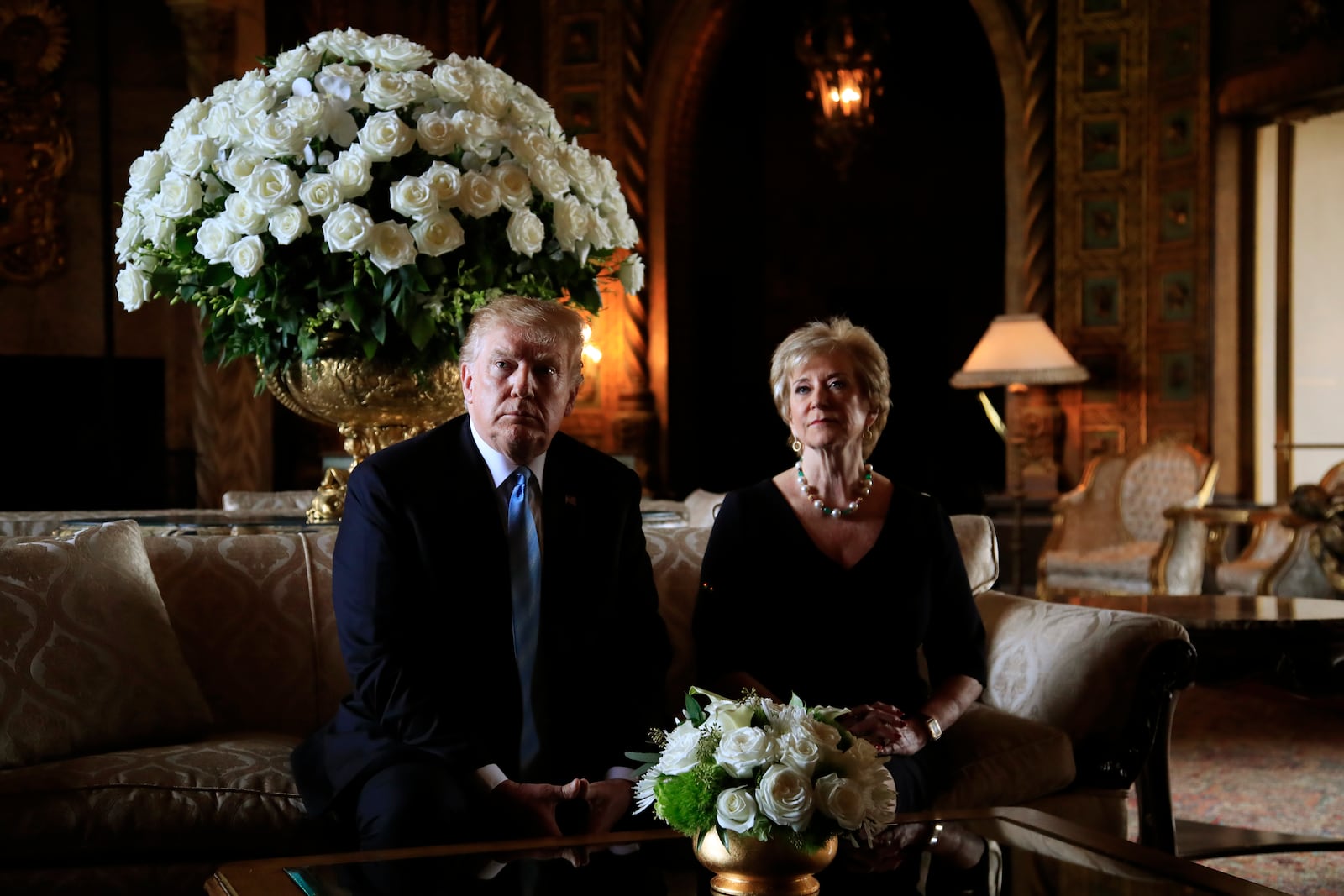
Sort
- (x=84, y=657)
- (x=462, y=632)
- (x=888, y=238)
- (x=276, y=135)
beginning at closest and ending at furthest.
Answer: (x=462, y=632), (x=84, y=657), (x=276, y=135), (x=888, y=238)

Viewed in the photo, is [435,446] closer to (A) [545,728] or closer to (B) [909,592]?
(A) [545,728]

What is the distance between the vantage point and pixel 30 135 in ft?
28.8

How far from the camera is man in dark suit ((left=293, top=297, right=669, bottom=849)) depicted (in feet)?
7.09

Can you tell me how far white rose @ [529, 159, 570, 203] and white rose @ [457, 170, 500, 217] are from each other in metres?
0.10

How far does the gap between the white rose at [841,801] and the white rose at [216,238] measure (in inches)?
65.3

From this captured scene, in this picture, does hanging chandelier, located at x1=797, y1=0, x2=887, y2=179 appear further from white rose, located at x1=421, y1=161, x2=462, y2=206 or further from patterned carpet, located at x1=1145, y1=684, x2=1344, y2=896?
white rose, located at x1=421, y1=161, x2=462, y2=206

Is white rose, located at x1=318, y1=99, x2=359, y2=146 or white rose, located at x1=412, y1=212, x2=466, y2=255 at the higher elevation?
white rose, located at x1=318, y1=99, x2=359, y2=146

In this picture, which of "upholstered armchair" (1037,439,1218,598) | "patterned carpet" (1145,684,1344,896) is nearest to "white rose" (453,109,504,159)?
"patterned carpet" (1145,684,1344,896)

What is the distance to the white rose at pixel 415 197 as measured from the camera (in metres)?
2.60

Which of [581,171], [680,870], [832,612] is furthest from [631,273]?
[680,870]

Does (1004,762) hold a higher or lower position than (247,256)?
lower

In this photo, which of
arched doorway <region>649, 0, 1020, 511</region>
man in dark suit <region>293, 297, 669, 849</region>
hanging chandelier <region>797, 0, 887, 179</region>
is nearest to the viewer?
man in dark suit <region>293, 297, 669, 849</region>

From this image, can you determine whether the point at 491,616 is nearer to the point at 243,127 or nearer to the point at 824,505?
the point at 824,505

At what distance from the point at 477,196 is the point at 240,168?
0.45 metres
